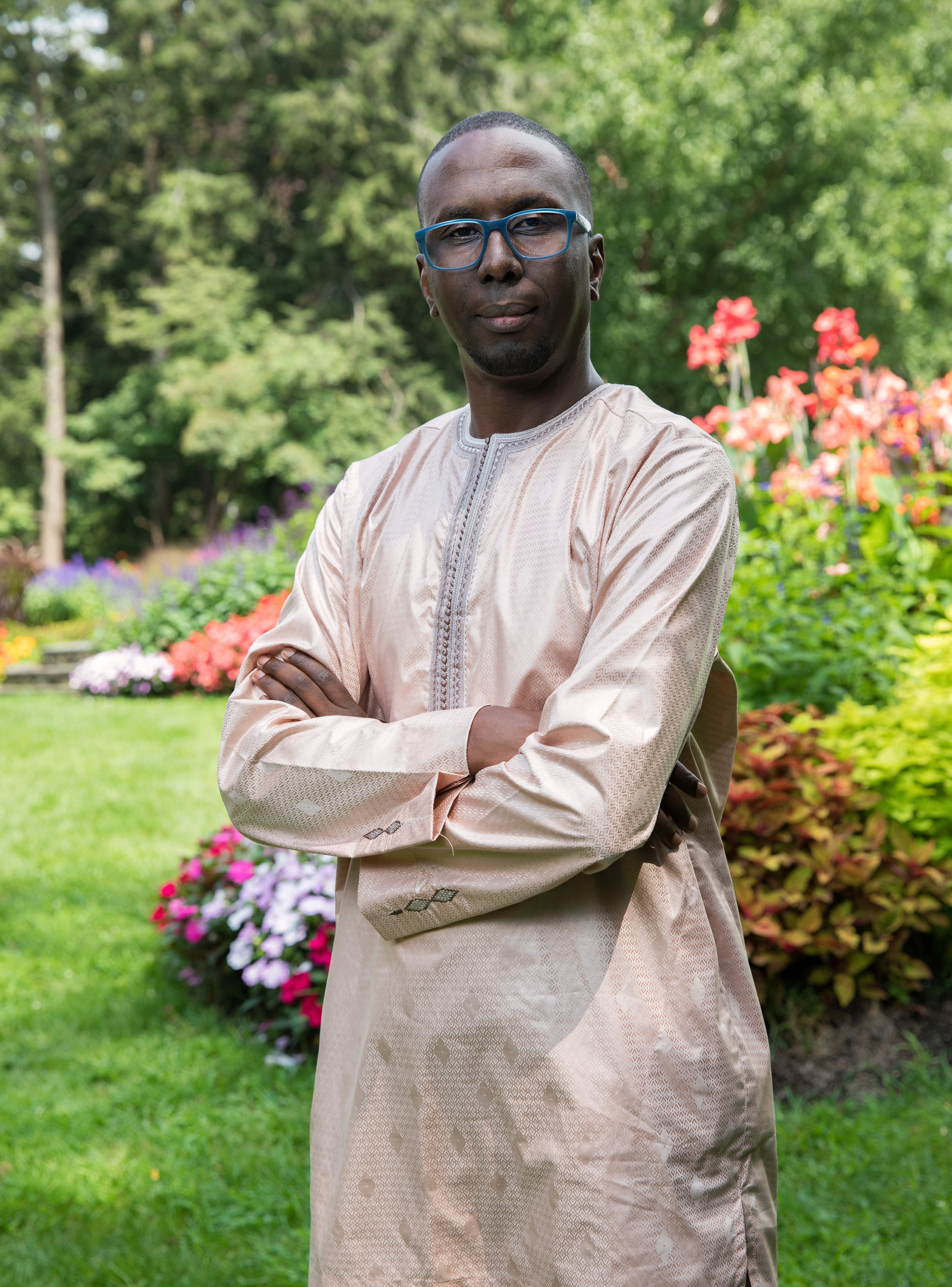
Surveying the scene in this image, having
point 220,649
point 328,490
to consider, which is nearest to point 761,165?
point 328,490

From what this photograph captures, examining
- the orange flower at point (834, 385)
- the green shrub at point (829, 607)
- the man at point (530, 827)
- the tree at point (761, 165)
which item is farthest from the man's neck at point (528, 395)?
the tree at point (761, 165)

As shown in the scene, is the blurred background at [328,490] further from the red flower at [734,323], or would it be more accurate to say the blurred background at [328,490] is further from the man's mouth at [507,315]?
A: the man's mouth at [507,315]

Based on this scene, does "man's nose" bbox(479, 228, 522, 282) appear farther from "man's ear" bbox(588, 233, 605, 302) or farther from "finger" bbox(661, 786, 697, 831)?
"finger" bbox(661, 786, 697, 831)

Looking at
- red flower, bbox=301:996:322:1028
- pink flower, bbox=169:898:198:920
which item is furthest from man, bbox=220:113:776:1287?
pink flower, bbox=169:898:198:920

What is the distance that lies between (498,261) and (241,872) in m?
3.18

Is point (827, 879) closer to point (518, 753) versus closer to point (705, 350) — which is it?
point (518, 753)

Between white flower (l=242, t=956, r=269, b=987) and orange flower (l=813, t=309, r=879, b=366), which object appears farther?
orange flower (l=813, t=309, r=879, b=366)

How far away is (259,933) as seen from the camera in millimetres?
3953

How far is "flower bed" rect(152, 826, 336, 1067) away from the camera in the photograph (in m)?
3.81

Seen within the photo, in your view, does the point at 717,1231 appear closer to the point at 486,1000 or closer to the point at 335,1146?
the point at 486,1000

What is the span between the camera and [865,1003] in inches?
141

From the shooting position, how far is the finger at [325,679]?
5.77 feet

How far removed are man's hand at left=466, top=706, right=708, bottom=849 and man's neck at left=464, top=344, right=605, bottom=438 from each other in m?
0.50

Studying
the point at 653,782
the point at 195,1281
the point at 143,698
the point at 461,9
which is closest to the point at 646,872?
the point at 653,782
